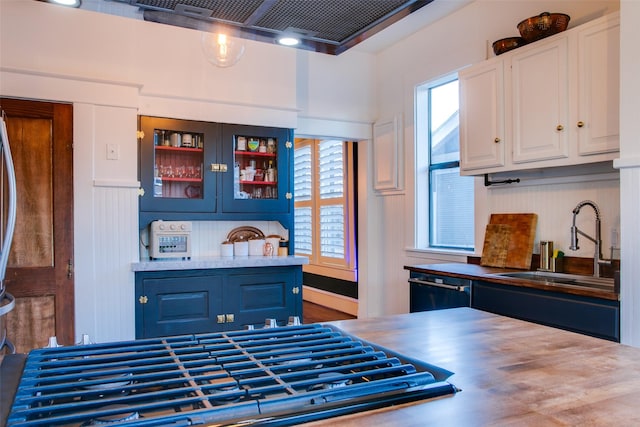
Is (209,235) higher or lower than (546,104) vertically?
lower

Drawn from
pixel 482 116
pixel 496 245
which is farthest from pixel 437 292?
pixel 482 116

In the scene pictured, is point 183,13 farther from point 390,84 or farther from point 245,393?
point 390,84

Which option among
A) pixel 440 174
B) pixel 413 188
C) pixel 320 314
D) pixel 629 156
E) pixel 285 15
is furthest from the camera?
pixel 320 314

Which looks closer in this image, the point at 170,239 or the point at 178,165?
the point at 170,239

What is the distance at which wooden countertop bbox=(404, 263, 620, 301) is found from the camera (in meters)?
2.26

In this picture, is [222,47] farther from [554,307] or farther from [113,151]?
[554,307]

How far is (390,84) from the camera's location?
16.0 feet

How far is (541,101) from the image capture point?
115 inches

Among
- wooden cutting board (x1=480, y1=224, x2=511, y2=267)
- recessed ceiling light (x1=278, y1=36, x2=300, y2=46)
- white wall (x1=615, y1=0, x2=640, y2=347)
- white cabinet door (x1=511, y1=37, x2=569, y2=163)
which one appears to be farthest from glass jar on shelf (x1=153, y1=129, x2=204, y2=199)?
white wall (x1=615, y1=0, x2=640, y2=347)

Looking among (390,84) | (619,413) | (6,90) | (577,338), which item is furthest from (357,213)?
(619,413)

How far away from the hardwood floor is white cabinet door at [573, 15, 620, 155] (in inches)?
135

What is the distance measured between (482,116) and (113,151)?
108 inches

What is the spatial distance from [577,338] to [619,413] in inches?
22.5

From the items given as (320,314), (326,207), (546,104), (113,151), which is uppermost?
(546,104)
